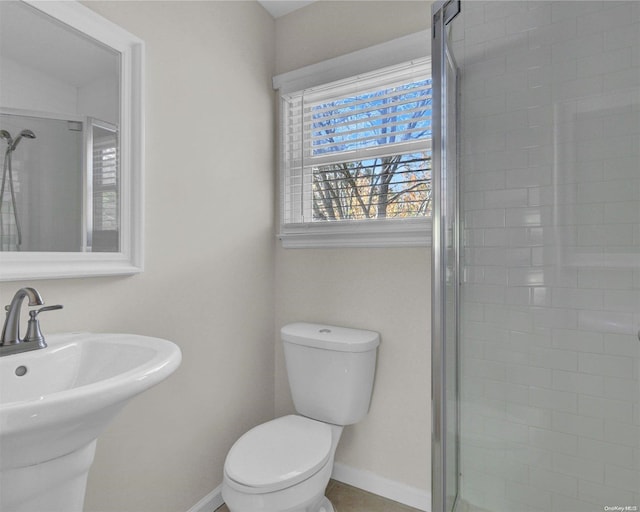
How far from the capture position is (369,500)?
1.66m

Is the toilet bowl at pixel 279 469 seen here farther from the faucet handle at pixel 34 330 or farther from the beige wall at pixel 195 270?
the faucet handle at pixel 34 330

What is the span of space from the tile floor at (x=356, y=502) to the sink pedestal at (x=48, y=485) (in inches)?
35.9

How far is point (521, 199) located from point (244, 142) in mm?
1218

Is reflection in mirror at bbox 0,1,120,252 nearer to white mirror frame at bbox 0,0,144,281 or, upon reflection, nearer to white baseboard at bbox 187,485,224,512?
white mirror frame at bbox 0,0,144,281

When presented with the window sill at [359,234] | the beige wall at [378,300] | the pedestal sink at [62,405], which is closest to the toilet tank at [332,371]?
the beige wall at [378,300]

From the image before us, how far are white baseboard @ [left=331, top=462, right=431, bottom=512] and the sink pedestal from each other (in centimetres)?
119

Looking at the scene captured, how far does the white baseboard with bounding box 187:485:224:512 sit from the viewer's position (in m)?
1.52

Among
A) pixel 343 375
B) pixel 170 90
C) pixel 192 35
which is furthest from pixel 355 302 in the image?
pixel 192 35

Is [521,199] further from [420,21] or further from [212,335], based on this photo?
[212,335]

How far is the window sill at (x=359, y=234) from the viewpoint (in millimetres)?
1587

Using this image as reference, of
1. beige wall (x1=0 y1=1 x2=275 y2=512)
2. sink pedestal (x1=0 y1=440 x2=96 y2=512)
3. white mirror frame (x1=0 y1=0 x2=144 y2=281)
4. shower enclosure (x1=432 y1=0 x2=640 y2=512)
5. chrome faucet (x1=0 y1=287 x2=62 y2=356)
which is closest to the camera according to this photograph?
sink pedestal (x1=0 y1=440 x2=96 y2=512)

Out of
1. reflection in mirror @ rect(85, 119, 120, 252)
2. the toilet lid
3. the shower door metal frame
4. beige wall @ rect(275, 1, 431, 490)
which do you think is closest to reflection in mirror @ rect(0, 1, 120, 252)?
reflection in mirror @ rect(85, 119, 120, 252)

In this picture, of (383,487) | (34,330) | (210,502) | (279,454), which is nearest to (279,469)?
(279,454)

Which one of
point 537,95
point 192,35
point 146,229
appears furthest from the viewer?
point 192,35
